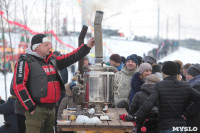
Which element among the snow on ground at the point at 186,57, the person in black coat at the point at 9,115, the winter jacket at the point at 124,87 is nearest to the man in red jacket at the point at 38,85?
the person in black coat at the point at 9,115

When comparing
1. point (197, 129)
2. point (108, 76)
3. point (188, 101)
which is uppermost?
point (108, 76)

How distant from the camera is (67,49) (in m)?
23.4

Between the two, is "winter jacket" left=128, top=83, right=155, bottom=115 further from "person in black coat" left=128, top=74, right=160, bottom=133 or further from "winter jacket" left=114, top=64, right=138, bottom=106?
"winter jacket" left=114, top=64, right=138, bottom=106

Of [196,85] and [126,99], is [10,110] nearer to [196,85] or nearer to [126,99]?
[126,99]

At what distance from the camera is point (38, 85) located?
4176 mm

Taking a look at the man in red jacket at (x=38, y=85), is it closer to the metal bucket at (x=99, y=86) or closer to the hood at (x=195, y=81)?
the metal bucket at (x=99, y=86)

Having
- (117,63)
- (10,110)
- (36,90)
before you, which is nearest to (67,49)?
(117,63)

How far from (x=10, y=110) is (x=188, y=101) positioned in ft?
9.81

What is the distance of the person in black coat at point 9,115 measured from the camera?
5.57 meters

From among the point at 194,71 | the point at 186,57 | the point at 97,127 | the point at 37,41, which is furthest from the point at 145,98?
the point at 186,57

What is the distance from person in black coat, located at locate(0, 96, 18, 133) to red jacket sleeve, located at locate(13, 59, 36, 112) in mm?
1507

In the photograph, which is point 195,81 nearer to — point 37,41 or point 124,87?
point 124,87

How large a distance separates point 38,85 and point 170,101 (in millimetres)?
1693

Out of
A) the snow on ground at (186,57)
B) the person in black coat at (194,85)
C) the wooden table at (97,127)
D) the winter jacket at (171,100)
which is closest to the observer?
the wooden table at (97,127)
